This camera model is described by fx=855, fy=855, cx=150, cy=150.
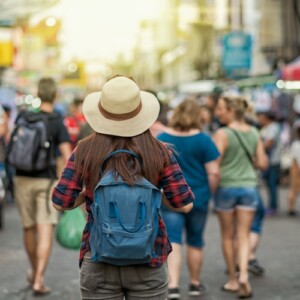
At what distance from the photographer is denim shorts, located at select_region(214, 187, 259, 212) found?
755 cm

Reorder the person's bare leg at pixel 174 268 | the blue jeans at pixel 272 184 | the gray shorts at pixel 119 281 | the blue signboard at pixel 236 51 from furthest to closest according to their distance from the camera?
the blue signboard at pixel 236 51
the blue jeans at pixel 272 184
the person's bare leg at pixel 174 268
the gray shorts at pixel 119 281

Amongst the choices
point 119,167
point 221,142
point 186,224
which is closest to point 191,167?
point 186,224

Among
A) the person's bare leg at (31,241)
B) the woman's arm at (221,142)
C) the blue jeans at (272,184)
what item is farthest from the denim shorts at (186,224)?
the blue jeans at (272,184)

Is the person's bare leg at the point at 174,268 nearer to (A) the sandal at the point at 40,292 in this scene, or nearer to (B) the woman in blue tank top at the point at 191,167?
(B) the woman in blue tank top at the point at 191,167

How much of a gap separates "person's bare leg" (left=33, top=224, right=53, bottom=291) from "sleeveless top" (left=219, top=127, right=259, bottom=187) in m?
Result: 1.59

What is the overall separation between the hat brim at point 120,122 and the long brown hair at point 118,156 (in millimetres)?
40

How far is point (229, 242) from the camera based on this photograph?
7.73 metres

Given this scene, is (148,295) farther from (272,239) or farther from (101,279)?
(272,239)

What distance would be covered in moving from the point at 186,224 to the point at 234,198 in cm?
57

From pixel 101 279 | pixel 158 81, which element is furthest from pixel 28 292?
pixel 158 81

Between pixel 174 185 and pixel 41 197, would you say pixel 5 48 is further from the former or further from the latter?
pixel 174 185

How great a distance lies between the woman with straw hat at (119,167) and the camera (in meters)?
4.11

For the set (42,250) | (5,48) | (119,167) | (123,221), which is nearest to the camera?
(123,221)

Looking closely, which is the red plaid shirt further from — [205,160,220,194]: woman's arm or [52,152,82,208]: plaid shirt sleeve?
[205,160,220,194]: woman's arm
